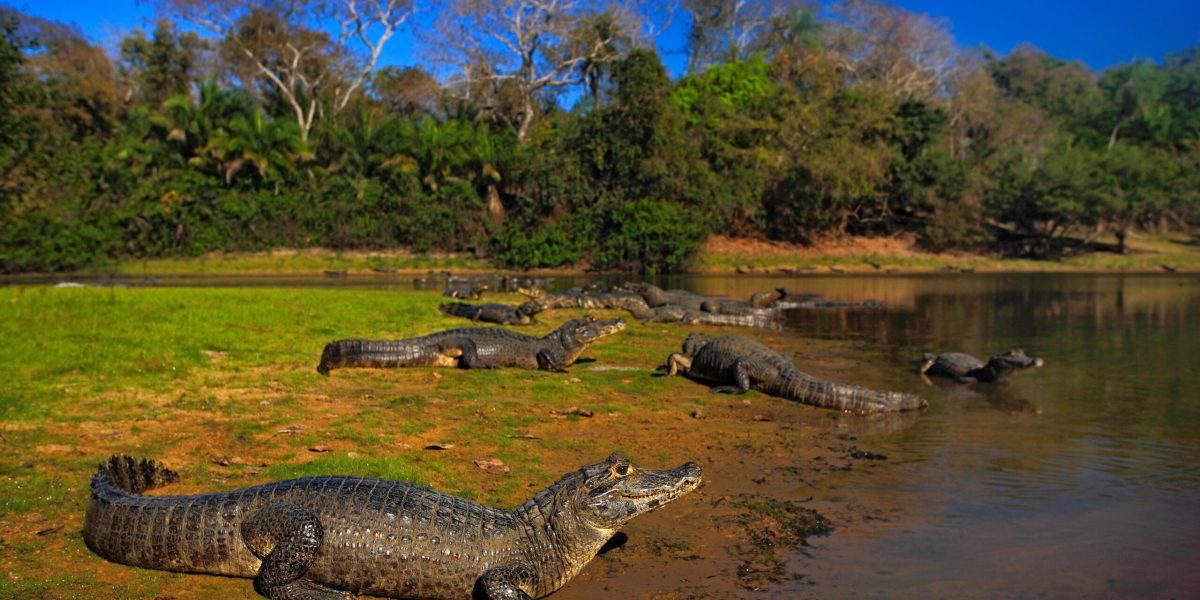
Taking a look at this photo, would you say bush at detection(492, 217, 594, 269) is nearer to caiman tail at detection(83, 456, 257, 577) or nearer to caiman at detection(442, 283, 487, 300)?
caiman at detection(442, 283, 487, 300)

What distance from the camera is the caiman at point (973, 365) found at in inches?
443

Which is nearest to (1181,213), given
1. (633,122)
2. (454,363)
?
(633,122)

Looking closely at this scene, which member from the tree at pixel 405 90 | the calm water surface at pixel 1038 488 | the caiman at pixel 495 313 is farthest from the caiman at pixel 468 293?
the tree at pixel 405 90

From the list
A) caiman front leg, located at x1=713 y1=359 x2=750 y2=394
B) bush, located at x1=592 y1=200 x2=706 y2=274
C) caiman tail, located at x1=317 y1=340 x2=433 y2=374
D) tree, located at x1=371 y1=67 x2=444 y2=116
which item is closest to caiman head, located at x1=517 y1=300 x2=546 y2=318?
caiman tail, located at x1=317 y1=340 x2=433 y2=374

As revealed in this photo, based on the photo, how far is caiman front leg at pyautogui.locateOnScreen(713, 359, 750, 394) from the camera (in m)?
9.88

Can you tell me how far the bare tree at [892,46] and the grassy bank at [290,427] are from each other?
144 ft

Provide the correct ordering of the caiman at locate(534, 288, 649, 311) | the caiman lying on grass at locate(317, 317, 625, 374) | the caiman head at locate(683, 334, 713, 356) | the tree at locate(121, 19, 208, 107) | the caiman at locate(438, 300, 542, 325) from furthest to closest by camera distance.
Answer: the tree at locate(121, 19, 208, 107)
the caiman at locate(534, 288, 649, 311)
the caiman at locate(438, 300, 542, 325)
the caiman head at locate(683, 334, 713, 356)
the caiman lying on grass at locate(317, 317, 625, 374)

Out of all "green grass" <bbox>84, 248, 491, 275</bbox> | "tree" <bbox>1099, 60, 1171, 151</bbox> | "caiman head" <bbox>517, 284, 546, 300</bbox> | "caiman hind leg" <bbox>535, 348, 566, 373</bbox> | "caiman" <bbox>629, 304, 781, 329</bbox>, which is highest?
"tree" <bbox>1099, 60, 1171, 151</bbox>

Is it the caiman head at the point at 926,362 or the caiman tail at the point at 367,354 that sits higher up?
the caiman tail at the point at 367,354

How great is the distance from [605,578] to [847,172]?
3506cm

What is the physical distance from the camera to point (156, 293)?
560 inches

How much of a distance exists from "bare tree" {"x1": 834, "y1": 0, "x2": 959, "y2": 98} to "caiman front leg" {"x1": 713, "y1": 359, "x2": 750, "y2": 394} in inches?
1704

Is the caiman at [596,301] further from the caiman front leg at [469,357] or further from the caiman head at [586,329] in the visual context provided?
the caiman front leg at [469,357]

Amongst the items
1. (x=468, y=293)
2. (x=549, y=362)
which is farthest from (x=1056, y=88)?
(x=549, y=362)
